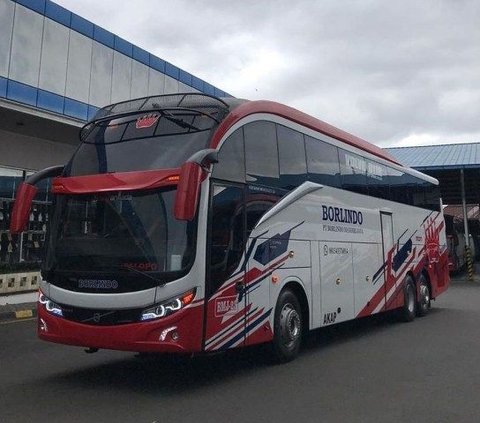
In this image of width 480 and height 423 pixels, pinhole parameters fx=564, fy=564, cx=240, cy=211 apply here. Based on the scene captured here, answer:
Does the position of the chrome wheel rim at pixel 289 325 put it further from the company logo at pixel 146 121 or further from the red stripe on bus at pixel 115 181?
the company logo at pixel 146 121

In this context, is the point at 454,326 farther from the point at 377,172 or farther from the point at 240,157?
the point at 240,157

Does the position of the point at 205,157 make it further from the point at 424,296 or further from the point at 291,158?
the point at 424,296

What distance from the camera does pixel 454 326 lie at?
12.4 metres

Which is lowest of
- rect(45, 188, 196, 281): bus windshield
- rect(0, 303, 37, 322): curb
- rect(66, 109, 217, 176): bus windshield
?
rect(0, 303, 37, 322): curb

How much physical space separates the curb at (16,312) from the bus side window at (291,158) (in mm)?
8428

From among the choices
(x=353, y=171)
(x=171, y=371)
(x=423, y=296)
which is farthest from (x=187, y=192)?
(x=423, y=296)

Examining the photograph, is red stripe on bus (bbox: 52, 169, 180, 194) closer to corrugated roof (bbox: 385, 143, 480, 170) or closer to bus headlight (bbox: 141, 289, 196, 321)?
bus headlight (bbox: 141, 289, 196, 321)

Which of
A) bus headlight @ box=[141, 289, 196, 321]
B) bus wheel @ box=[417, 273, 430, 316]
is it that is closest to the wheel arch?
bus headlight @ box=[141, 289, 196, 321]

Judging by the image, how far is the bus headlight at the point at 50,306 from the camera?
681cm

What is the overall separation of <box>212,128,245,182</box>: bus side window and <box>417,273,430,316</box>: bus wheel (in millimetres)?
8382

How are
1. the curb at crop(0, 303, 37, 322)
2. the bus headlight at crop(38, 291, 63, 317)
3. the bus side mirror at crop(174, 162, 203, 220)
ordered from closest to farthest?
the bus side mirror at crop(174, 162, 203, 220)
the bus headlight at crop(38, 291, 63, 317)
the curb at crop(0, 303, 37, 322)

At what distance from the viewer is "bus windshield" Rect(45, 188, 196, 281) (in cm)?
641

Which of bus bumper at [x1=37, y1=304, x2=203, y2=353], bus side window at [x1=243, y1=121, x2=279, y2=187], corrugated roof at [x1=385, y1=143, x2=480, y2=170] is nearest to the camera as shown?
bus bumper at [x1=37, y1=304, x2=203, y2=353]

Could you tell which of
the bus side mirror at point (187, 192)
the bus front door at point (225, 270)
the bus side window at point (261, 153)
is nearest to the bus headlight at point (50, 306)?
the bus front door at point (225, 270)
